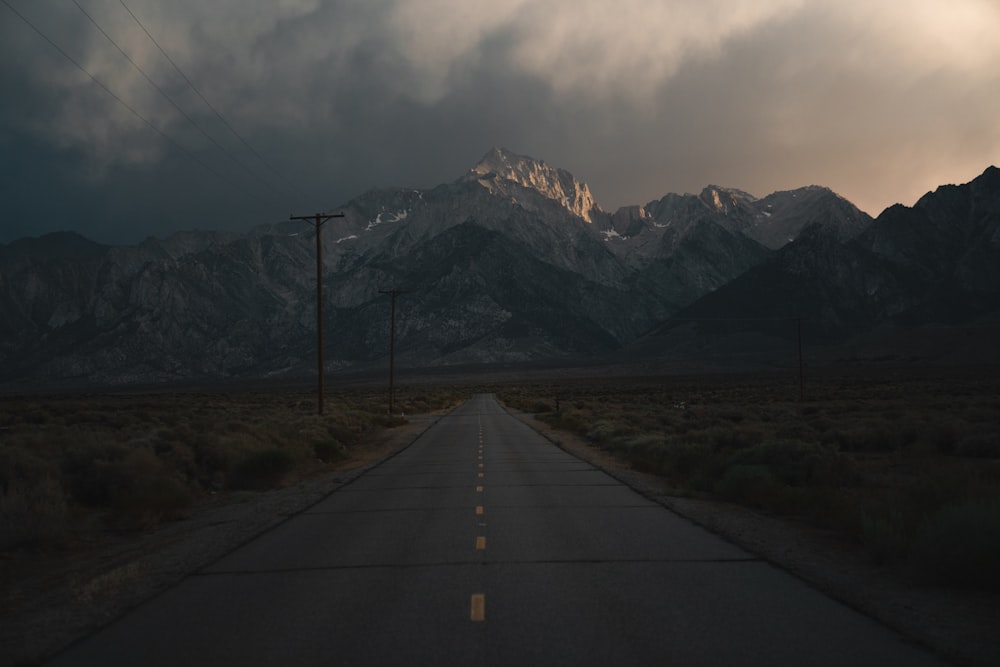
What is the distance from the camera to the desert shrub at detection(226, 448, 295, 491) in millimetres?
21266

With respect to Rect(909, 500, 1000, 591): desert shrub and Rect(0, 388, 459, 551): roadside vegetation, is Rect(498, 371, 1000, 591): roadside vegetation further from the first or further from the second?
Rect(0, 388, 459, 551): roadside vegetation

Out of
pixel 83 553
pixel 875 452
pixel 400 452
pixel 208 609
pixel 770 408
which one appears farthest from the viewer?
pixel 770 408

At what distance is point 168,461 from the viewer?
21.4 m

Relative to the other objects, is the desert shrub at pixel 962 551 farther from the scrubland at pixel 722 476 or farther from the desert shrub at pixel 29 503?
the desert shrub at pixel 29 503

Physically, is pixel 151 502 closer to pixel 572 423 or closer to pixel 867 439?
pixel 867 439

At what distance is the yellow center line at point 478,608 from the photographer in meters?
7.74

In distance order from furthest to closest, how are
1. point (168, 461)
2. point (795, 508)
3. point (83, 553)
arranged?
point (168, 461)
point (795, 508)
point (83, 553)

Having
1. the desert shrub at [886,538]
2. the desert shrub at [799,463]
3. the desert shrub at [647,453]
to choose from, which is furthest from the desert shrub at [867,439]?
the desert shrub at [886,538]

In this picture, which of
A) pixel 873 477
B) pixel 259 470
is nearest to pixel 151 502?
pixel 259 470

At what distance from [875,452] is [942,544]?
20075 millimetres

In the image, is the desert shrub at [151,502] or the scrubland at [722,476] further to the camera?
the desert shrub at [151,502]

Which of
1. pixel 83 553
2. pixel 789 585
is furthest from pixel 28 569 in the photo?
pixel 789 585

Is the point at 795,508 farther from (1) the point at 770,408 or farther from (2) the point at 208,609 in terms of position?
(1) the point at 770,408

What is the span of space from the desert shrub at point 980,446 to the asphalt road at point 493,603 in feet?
49.2
